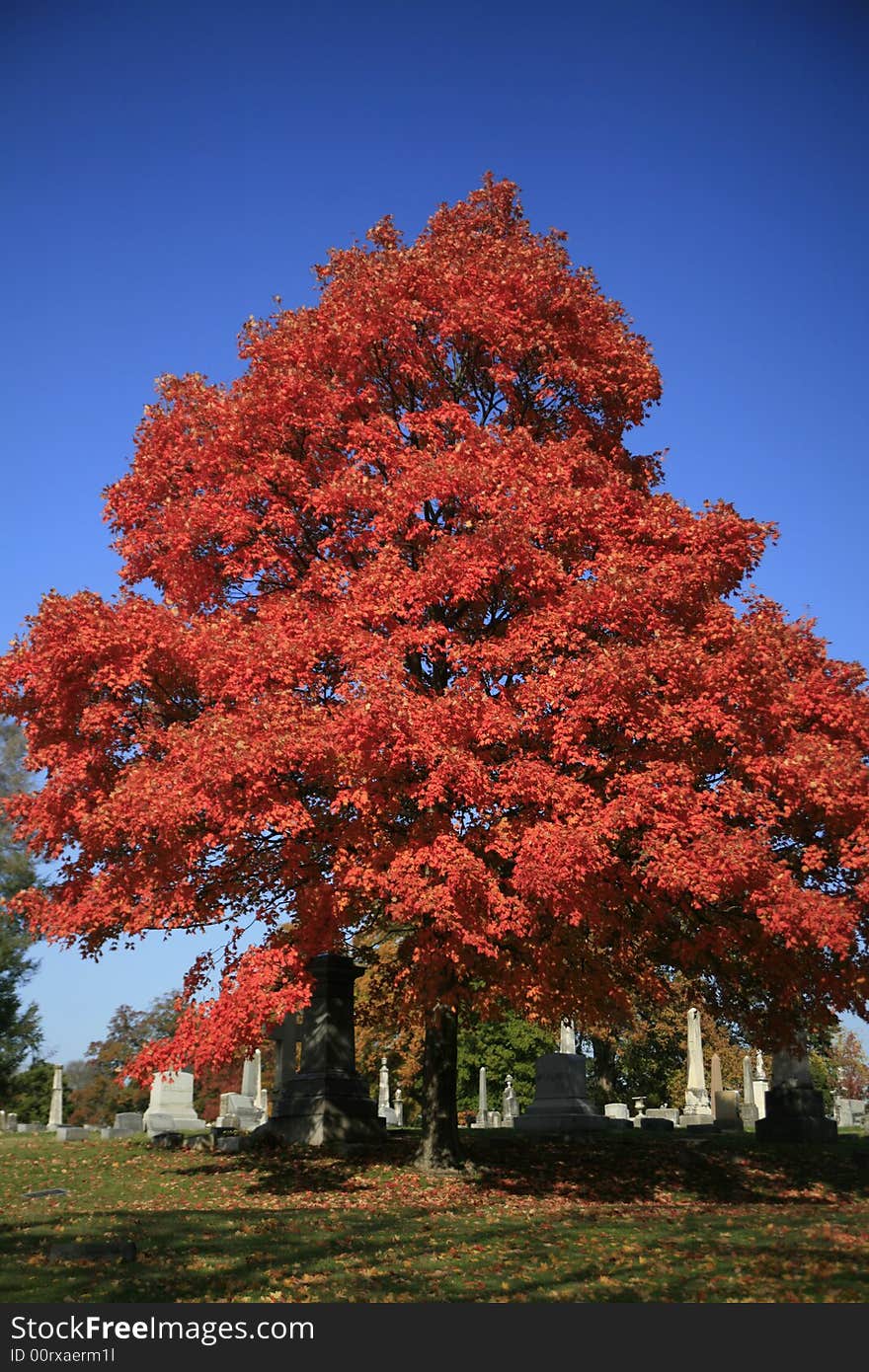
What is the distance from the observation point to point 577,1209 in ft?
46.6

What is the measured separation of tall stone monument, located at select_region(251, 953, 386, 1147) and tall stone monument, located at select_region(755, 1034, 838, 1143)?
8.58 m

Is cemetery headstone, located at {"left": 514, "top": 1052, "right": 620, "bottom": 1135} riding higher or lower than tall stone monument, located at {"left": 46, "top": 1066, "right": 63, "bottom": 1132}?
higher

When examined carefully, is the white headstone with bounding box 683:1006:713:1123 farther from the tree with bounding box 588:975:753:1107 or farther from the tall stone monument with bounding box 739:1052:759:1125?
the tree with bounding box 588:975:753:1107

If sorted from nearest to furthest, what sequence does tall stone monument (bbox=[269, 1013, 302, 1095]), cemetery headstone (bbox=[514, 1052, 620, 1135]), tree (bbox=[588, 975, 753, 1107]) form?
tall stone monument (bbox=[269, 1013, 302, 1095])
cemetery headstone (bbox=[514, 1052, 620, 1135])
tree (bbox=[588, 975, 753, 1107])

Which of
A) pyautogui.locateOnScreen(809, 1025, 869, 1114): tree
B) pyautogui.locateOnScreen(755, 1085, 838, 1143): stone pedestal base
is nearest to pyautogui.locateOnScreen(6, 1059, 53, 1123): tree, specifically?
pyautogui.locateOnScreen(755, 1085, 838, 1143): stone pedestal base

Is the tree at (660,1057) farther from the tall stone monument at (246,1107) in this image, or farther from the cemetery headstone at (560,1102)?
the cemetery headstone at (560,1102)

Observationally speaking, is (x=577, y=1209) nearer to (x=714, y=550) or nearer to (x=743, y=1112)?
(x=714, y=550)

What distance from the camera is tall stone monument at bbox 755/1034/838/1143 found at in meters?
23.2

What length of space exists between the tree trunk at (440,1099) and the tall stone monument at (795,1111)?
9095mm

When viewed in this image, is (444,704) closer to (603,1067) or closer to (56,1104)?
(56,1104)

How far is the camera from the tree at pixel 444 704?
521 inches

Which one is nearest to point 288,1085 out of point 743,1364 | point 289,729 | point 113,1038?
point 289,729

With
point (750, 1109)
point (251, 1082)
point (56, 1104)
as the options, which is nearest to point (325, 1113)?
point (251, 1082)

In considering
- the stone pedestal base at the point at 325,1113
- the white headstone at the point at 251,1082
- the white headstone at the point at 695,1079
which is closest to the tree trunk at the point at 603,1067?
the white headstone at the point at 695,1079
